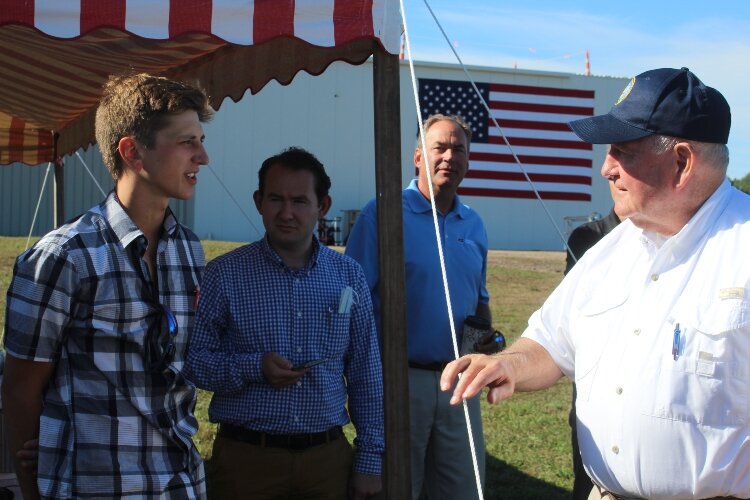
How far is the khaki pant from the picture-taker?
9.68 feet

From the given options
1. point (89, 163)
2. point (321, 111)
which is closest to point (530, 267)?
point (321, 111)

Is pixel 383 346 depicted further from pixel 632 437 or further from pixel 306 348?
pixel 632 437

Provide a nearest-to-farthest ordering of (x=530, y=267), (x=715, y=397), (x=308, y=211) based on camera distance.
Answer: (x=715, y=397) < (x=308, y=211) < (x=530, y=267)

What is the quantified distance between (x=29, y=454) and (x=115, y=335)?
0.42 m

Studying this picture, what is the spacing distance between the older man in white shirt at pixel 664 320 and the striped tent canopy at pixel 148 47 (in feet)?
2.89

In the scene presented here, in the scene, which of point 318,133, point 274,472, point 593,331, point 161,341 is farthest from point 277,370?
point 318,133

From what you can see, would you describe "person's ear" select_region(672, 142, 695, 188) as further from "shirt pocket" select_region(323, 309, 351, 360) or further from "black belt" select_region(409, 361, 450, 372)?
"black belt" select_region(409, 361, 450, 372)

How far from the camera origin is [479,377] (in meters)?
2.14

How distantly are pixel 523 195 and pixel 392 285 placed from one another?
21435 mm

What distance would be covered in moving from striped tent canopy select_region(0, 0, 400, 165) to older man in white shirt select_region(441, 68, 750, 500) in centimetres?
88

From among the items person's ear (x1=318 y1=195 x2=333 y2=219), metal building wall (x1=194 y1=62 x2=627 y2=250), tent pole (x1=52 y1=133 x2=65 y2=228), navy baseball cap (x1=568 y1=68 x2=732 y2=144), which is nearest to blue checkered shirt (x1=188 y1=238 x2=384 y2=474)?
person's ear (x1=318 y1=195 x2=333 y2=219)

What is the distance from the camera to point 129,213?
238 cm

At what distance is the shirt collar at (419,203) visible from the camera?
153 inches

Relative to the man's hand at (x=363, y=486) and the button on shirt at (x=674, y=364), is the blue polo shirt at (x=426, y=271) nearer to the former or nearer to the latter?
the man's hand at (x=363, y=486)
